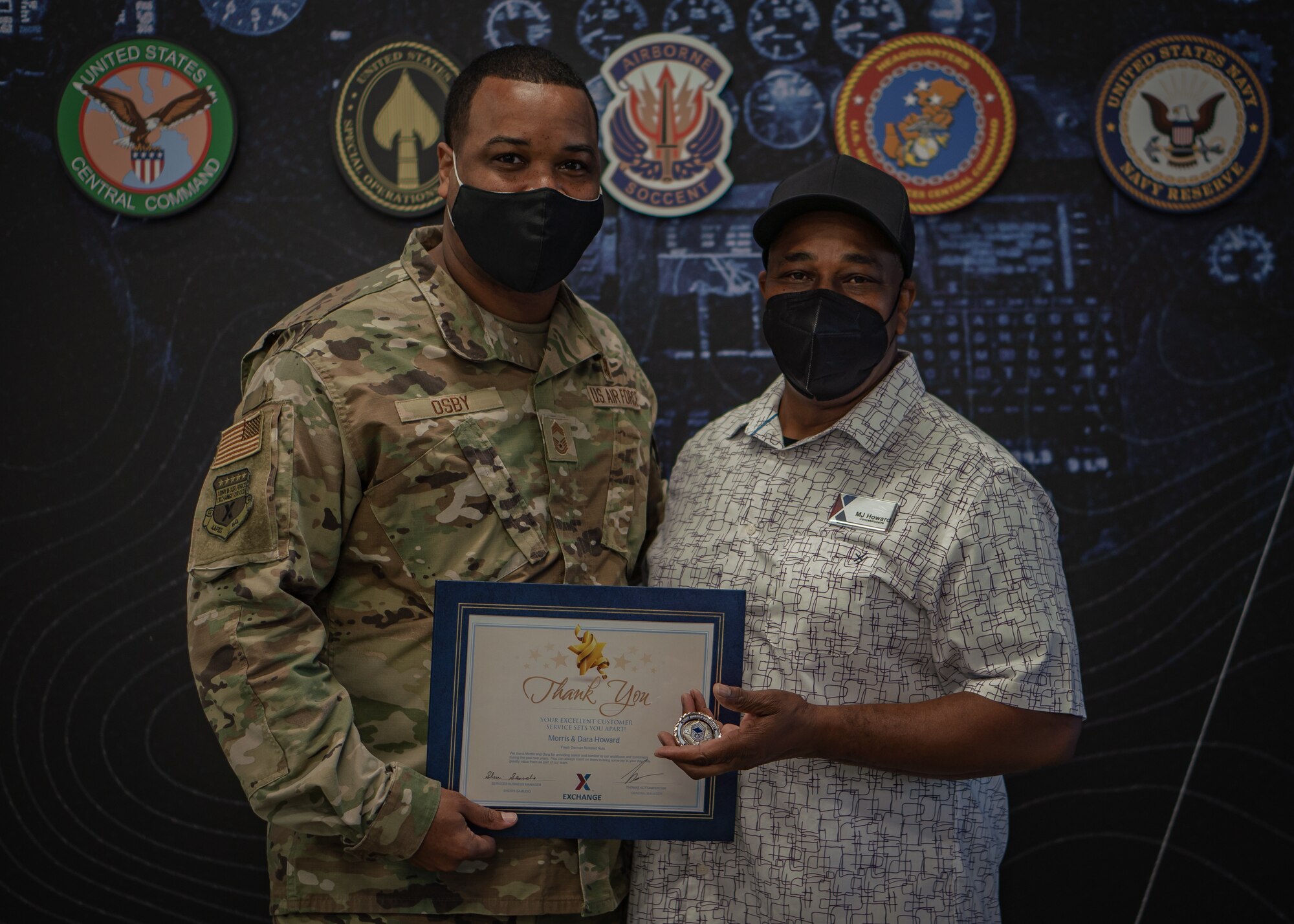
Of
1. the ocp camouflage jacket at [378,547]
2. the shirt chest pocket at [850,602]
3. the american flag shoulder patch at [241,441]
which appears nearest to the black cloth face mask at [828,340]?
the shirt chest pocket at [850,602]

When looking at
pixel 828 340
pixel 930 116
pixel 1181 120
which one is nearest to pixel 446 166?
pixel 828 340

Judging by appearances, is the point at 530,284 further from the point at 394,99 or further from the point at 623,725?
the point at 394,99

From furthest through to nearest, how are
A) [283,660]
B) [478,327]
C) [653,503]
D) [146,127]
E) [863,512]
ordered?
[146,127] < [653,503] < [478,327] < [863,512] < [283,660]

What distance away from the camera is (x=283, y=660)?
1.46 m

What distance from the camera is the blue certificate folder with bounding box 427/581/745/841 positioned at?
1.47 m

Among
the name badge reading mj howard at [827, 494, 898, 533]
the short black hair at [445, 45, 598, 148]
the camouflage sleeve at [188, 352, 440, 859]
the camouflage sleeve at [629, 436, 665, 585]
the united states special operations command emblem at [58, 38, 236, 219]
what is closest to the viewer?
the camouflage sleeve at [188, 352, 440, 859]

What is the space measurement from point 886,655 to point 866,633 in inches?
2.0

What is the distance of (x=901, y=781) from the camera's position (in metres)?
1.54

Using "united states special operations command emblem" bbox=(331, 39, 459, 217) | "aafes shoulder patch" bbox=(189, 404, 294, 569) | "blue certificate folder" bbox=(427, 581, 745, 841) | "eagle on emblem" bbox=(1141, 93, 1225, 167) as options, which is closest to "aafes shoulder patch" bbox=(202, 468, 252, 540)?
"aafes shoulder patch" bbox=(189, 404, 294, 569)

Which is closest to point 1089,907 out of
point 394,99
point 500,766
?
point 500,766

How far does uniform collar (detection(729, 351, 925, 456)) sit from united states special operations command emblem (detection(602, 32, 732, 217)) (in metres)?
0.77

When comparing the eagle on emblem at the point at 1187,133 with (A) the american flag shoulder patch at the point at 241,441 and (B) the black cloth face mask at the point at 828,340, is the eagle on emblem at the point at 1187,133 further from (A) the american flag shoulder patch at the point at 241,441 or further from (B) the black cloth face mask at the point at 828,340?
(A) the american flag shoulder patch at the point at 241,441

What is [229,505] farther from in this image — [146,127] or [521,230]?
[146,127]
